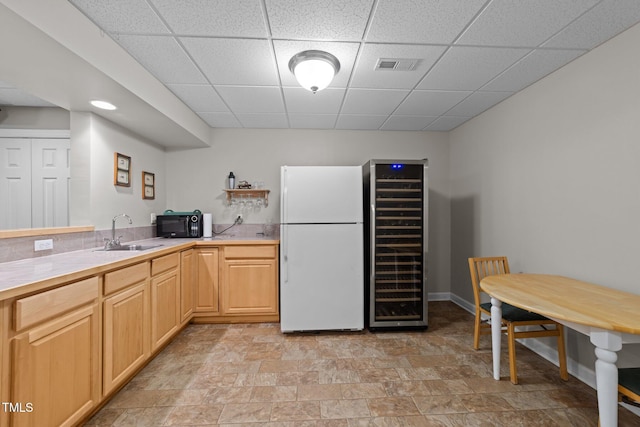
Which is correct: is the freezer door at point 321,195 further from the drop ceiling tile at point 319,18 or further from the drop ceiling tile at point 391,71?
the drop ceiling tile at point 319,18

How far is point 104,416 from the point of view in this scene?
1.69 metres

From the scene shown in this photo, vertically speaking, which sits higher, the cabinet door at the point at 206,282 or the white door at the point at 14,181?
the white door at the point at 14,181

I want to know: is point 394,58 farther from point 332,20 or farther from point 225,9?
point 225,9

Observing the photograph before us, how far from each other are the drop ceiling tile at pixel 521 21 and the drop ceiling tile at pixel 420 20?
0.34ft

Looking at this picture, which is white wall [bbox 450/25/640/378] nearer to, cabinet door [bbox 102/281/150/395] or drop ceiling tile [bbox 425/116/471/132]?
drop ceiling tile [bbox 425/116/471/132]

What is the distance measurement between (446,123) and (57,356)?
406cm

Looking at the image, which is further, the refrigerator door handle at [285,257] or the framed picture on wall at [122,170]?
the refrigerator door handle at [285,257]

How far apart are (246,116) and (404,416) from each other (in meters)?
3.16

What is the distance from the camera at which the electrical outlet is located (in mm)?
1946

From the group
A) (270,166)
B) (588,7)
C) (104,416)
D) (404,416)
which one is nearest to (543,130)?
(588,7)

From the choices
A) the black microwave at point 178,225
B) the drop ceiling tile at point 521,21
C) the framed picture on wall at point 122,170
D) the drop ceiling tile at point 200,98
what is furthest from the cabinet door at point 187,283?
the drop ceiling tile at point 521,21

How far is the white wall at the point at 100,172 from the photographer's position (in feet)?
7.93

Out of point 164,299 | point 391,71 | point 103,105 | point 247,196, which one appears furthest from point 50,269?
point 391,71

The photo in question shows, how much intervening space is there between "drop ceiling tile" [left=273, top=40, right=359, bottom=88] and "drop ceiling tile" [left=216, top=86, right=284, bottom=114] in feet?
1.29
